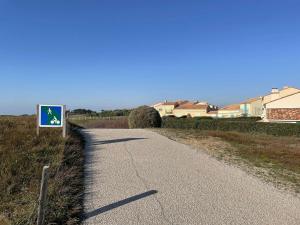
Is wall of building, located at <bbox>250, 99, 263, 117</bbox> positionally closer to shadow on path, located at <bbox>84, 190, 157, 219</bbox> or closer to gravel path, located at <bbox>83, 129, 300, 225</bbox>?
gravel path, located at <bbox>83, 129, 300, 225</bbox>

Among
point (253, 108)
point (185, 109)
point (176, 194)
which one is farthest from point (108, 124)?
point (185, 109)

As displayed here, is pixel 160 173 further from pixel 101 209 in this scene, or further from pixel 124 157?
pixel 101 209

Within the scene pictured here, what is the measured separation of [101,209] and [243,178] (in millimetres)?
3541

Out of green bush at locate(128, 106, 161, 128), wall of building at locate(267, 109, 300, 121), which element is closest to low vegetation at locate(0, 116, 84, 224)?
green bush at locate(128, 106, 161, 128)

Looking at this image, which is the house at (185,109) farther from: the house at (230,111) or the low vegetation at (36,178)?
the low vegetation at (36,178)

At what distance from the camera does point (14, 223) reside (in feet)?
13.3

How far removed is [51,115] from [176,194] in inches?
250

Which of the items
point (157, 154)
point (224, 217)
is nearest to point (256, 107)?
point (157, 154)

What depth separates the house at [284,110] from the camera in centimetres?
3927

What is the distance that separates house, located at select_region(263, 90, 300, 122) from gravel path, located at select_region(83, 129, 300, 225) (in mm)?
33414

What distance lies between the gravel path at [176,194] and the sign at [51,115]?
2.34 m

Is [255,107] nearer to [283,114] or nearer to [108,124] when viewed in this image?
[283,114]

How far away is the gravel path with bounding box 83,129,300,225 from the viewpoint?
15.4 feet

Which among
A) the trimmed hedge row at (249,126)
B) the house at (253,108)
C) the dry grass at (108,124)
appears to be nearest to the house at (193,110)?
the house at (253,108)
